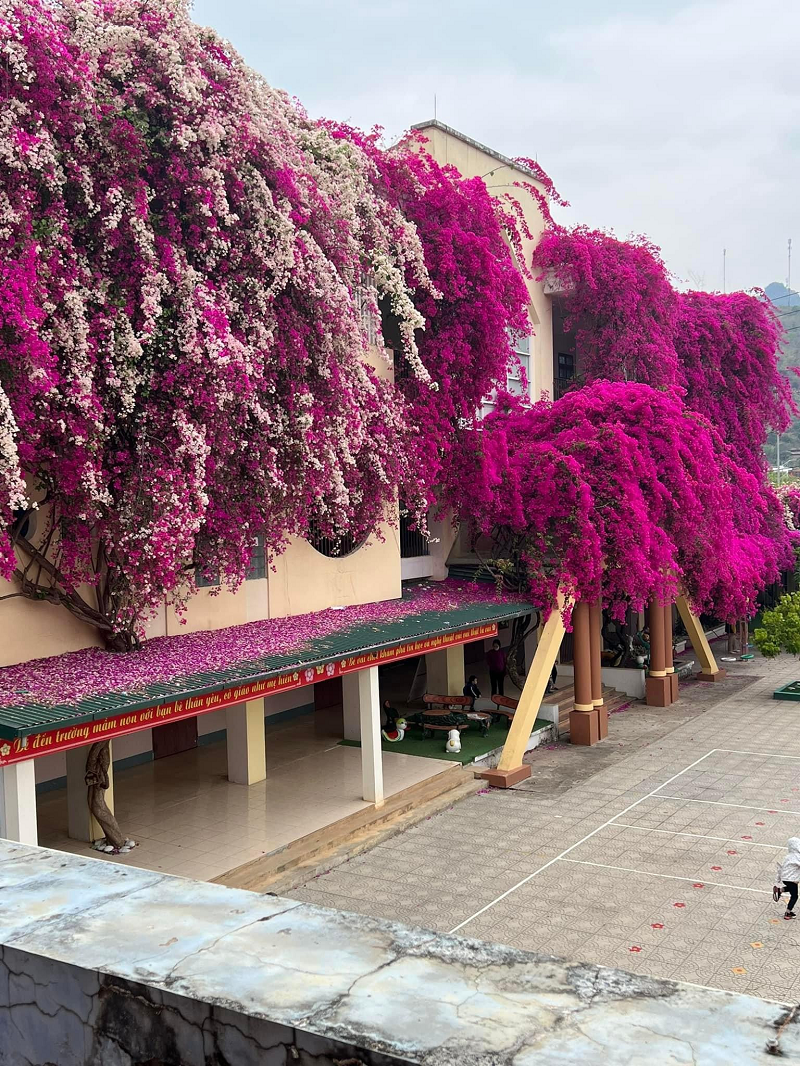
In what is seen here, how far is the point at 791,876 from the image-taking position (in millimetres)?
9742

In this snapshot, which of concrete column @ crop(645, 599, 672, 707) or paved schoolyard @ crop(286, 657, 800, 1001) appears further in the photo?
concrete column @ crop(645, 599, 672, 707)

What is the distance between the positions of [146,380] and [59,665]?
3.19 metres

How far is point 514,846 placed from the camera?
12.3m

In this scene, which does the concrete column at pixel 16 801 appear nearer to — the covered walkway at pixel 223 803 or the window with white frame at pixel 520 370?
the covered walkway at pixel 223 803

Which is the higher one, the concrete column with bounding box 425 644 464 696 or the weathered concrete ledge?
the weathered concrete ledge

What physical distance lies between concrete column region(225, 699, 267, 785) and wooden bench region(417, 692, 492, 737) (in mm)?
3665

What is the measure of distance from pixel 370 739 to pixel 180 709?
13.7ft

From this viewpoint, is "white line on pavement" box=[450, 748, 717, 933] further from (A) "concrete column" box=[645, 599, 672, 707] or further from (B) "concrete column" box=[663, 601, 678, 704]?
(B) "concrete column" box=[663, 601, 678, 704]

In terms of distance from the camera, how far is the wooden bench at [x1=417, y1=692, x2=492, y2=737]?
16.9 meters

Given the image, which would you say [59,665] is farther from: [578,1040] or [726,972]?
[578,1040]

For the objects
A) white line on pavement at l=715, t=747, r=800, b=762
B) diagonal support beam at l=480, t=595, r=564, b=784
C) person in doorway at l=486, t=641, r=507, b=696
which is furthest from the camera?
person in doorway at l=486, t=641, r=507, b=696

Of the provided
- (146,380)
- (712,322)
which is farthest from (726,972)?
(712,322)

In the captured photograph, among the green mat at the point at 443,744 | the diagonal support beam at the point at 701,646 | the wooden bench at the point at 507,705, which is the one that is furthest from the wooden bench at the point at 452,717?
the diagonal support beam at the point at 701,646

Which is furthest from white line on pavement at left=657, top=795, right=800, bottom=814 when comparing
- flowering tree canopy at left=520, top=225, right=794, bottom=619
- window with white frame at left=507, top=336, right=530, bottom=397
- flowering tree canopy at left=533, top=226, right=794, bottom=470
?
flowering tree canopy at left=533, top=226, right=794, bottom=470
